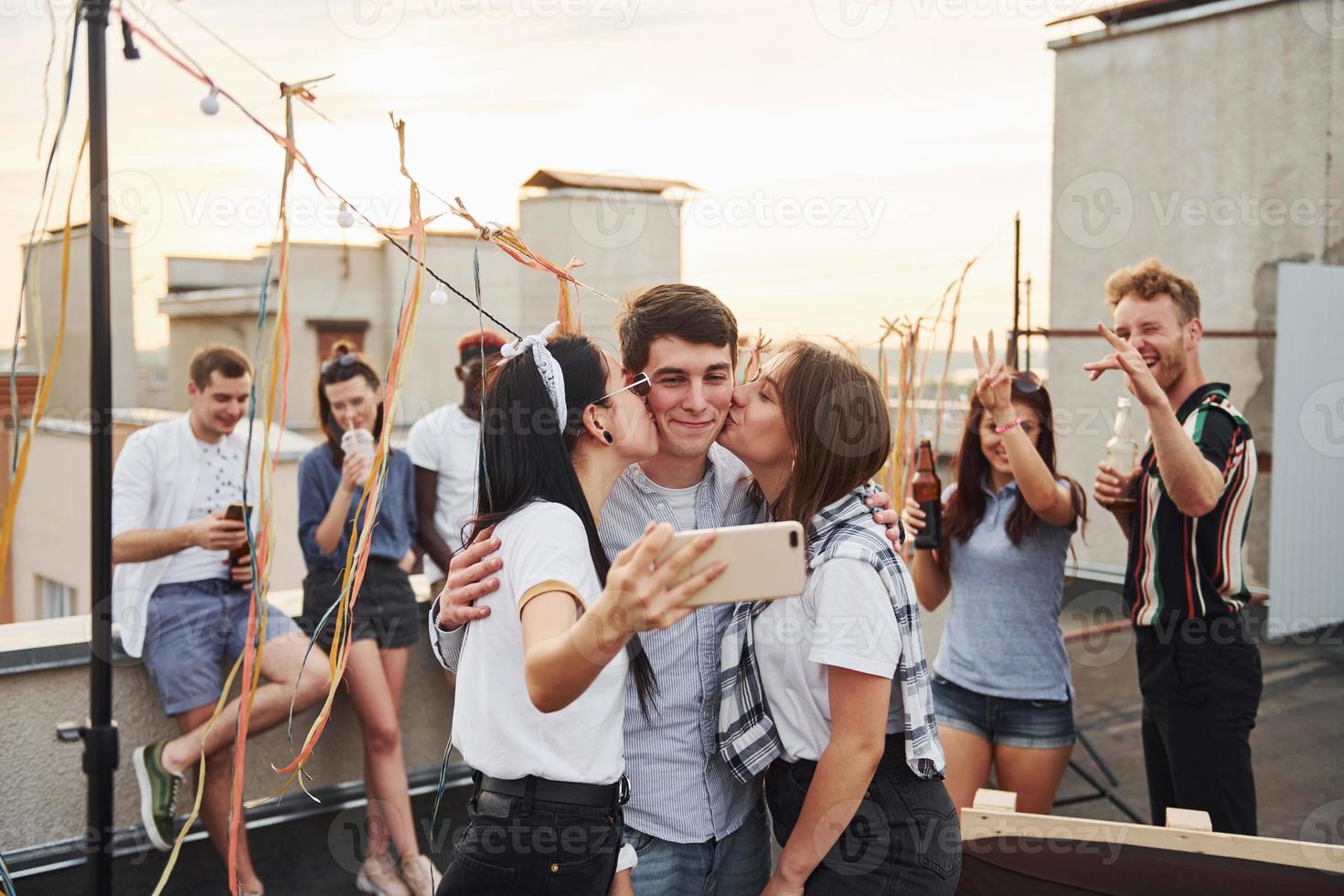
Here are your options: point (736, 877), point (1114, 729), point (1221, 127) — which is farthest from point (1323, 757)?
point (1221, 127)

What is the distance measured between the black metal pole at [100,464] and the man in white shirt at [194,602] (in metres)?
1.04

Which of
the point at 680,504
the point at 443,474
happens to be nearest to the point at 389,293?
the point at 443,474

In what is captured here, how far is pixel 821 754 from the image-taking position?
63.7 inches

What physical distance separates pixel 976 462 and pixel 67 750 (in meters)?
2.51

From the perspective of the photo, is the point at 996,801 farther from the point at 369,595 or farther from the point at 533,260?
the point at 369,595

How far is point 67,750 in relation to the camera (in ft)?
9.47

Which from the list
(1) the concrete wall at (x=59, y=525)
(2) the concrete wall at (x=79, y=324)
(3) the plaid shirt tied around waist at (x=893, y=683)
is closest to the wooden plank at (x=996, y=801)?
(3) the plaid shirt tied around waist at (x=893, y=683)

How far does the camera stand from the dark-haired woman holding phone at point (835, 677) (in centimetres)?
154

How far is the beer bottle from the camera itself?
2727 millimetres

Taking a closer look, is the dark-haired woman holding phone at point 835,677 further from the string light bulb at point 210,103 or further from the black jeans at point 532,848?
the string light bulb at point 210,103

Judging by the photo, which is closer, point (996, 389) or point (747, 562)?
point (747, 562)

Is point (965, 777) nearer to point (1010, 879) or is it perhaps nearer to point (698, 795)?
point (1010, 879)

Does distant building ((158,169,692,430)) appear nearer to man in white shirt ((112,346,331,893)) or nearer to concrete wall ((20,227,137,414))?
concrete wall ((20,227,137,414))

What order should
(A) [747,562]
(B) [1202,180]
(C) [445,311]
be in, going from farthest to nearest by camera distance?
(C) [445,311], (B) [1202,180], (A) [747,562]
